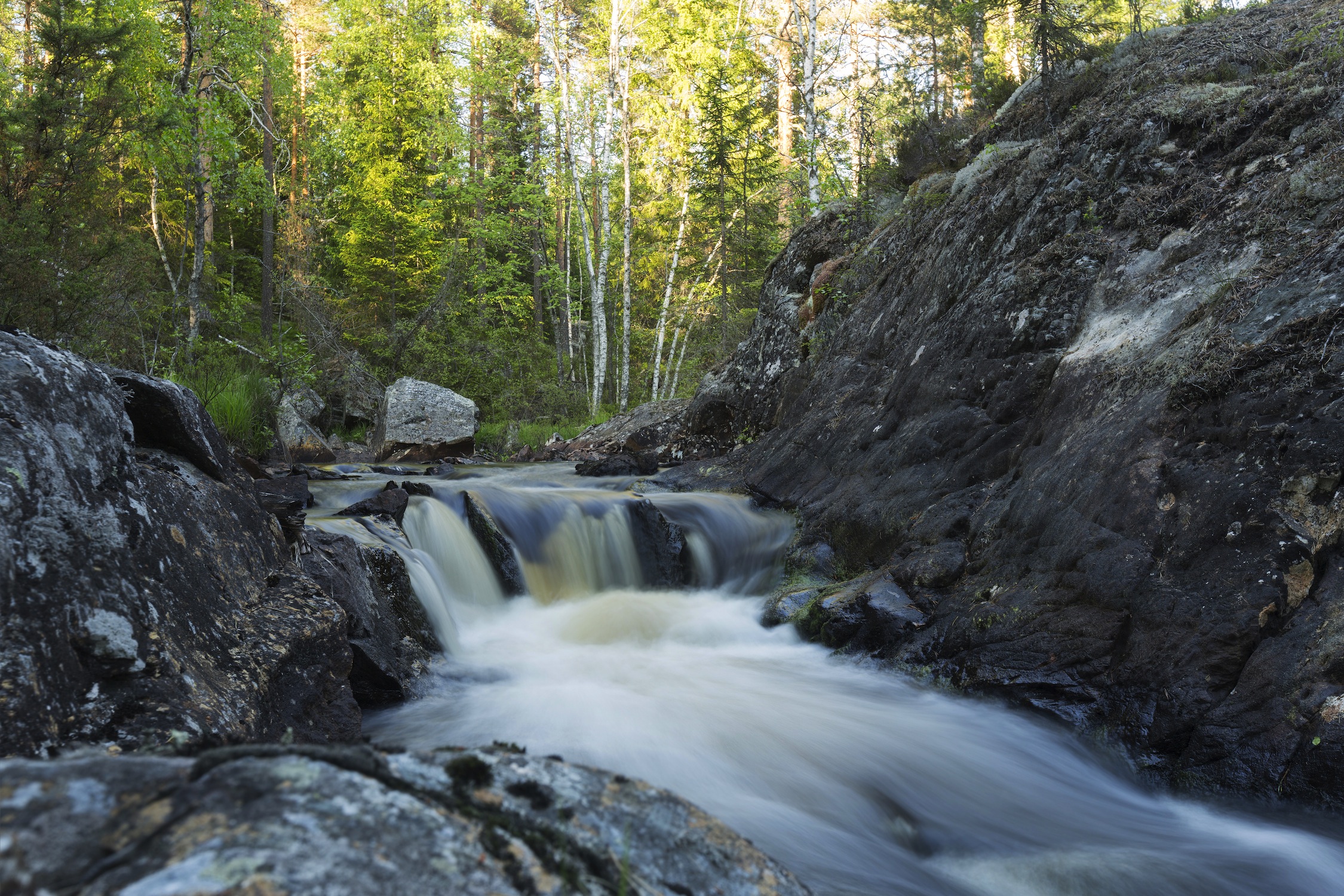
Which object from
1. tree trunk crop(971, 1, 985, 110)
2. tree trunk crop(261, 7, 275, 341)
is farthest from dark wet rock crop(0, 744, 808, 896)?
tree trunk crop(261, 7, 275, 341)

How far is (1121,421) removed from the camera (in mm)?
5113

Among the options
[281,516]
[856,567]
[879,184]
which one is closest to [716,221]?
[879,184]

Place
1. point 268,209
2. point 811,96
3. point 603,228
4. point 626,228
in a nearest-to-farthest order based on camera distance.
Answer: point 811,96 → point 268,209 → point 626,228 → point 603,228

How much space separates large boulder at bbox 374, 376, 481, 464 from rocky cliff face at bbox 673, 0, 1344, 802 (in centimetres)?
871

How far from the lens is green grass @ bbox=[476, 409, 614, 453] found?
62.3ft

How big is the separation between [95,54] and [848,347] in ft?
31.7

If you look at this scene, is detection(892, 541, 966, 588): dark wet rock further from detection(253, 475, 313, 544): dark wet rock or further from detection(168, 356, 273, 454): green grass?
detection(168, 356, 273, 454): green grass

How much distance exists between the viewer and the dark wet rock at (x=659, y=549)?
27.2 ft

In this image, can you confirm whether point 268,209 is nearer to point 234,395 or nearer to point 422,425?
point 422,425

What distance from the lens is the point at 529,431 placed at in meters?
19.7

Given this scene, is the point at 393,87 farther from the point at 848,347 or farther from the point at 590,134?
the point at 848,347

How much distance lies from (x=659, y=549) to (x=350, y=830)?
23.6 ft

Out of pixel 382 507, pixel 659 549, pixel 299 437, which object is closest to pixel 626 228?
pixel 299 437

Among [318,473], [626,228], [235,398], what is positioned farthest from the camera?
[626,228]
